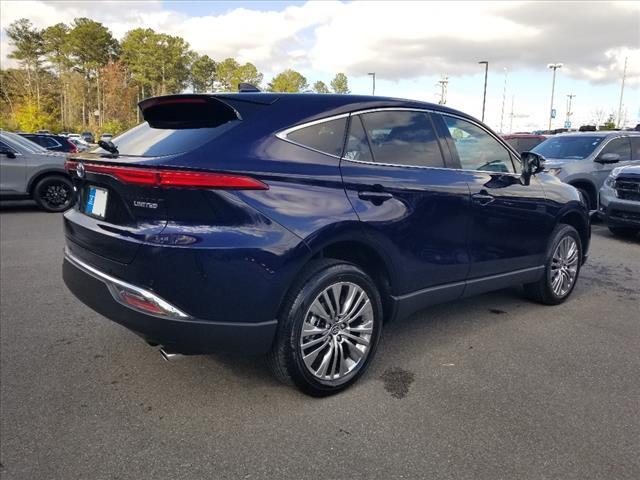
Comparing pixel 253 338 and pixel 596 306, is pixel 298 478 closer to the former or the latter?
pixel 253 338

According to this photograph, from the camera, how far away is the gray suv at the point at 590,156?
948 centimetres

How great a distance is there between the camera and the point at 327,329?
9.75 ft

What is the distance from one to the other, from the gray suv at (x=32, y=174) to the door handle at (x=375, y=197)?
915 centimetres

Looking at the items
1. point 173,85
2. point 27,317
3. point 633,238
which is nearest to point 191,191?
point 27,317

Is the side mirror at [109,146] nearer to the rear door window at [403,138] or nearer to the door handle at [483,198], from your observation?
the rear door window at [403,138]

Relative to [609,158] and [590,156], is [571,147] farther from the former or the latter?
[609,158]

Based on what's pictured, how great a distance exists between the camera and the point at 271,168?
2.65 m

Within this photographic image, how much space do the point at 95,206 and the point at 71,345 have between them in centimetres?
135

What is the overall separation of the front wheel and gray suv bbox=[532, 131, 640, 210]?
735 centimetres

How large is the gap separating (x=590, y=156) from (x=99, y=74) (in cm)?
6376

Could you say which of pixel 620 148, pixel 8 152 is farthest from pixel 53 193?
pixel 620 148

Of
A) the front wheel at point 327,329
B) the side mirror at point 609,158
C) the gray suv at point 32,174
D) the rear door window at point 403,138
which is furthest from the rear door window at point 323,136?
the gray suv at point 32,174

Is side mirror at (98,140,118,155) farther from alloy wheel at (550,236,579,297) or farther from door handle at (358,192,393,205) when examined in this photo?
alloy wheel at (550,236,579,297)

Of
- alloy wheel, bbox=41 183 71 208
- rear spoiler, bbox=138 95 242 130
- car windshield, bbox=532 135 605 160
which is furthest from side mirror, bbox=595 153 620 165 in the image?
alloy wheel, bbox=41 183 71 208
